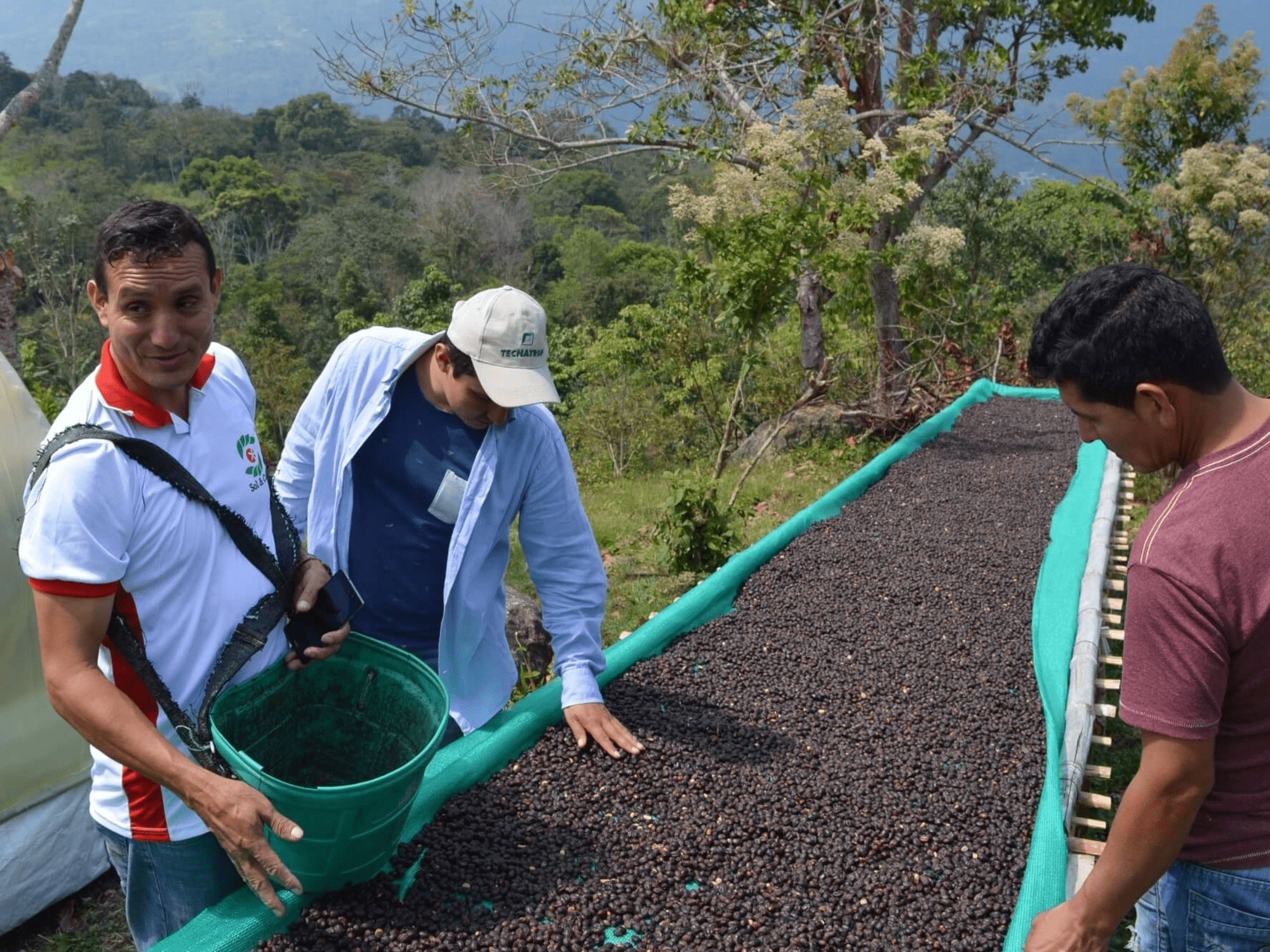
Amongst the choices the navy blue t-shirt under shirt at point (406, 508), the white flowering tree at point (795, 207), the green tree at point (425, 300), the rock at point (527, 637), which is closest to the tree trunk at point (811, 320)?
the white flowering tree at point (795, 207)

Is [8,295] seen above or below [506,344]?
above

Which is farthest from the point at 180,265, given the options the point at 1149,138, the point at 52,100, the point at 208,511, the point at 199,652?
the point at 52,100

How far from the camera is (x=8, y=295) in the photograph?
5453 mm

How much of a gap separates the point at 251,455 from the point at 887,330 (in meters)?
7.44

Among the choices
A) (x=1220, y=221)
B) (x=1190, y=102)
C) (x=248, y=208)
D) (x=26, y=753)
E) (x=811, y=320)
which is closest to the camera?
(x=26, y=753)

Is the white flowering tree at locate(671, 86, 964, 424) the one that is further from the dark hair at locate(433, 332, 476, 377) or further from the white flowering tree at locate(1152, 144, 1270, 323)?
the dark hair at locate(433, 332, 476, 377)

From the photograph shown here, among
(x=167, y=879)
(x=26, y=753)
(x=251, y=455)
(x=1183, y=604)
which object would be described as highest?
(x=251, y=455)

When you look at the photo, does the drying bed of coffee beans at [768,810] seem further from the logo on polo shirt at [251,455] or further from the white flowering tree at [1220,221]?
the white flowering tree at [1220,221]

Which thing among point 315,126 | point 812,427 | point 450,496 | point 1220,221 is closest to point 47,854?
point 450,496

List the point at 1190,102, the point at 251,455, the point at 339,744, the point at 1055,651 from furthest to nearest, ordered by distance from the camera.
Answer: the point at 1190,102, the point at 1055,651, the point at 339,744, the point at 251,455

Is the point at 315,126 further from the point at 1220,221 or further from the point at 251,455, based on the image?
the point at 251,455

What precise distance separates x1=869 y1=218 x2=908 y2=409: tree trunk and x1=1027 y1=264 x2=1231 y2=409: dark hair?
685 cm

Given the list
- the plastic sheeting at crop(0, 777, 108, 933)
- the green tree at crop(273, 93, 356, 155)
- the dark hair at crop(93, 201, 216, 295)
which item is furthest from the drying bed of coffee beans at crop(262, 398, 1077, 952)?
the green tree at crop(273, 93, 356, 155)

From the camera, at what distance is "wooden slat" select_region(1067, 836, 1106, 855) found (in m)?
2.35
